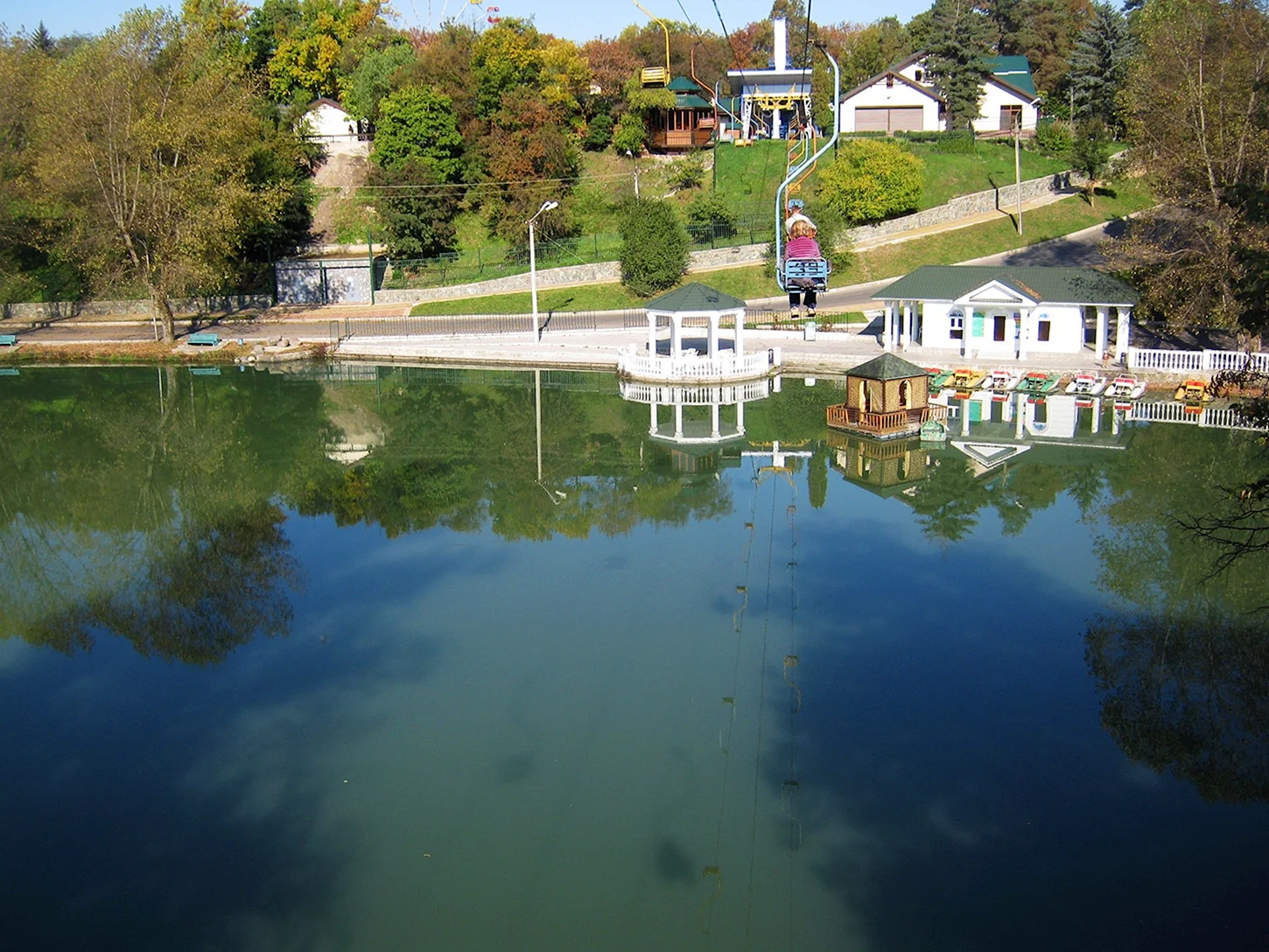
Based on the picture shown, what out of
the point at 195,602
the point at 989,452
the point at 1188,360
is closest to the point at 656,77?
the point at 1188,360

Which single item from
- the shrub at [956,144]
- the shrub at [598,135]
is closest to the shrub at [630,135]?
the shrub at [598,135]

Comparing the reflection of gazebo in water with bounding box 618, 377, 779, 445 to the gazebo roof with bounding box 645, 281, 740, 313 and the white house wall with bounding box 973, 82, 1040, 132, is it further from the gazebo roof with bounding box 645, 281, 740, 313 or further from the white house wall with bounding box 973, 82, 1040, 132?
the white house wall with bounding box 973, 82, 1040, 132

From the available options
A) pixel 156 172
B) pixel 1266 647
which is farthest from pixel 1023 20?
pixel 1266 647

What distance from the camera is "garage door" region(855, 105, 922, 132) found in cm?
5662

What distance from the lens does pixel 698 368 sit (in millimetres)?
32000

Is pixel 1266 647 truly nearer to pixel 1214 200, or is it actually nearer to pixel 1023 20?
pixel 1214 200

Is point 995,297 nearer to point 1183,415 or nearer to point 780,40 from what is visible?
point 1183,415

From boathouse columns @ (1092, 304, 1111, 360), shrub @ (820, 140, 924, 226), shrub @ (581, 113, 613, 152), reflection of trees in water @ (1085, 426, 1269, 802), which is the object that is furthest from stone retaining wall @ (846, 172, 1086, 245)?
reflection of trees in water @ (1085, 426, 1269, 802)

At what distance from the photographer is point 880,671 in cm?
1475

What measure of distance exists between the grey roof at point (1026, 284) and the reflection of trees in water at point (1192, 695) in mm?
17542

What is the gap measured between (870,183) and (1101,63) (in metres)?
18.2

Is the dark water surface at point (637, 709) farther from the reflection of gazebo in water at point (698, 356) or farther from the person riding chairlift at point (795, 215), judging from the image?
the person riding chairlift at point (795, 215)

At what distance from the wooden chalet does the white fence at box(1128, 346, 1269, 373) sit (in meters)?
→ 29.3

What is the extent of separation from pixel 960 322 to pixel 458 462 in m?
16.3
